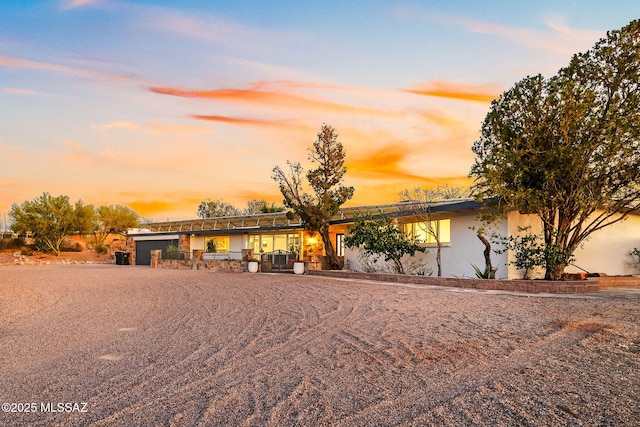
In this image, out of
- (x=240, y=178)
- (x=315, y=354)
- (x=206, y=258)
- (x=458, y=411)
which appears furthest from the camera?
(x=206, y=258)

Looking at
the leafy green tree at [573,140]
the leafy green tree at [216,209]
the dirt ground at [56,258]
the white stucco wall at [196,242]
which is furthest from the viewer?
the leafy green tree at [216,209]

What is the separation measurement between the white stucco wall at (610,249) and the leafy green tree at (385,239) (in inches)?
174

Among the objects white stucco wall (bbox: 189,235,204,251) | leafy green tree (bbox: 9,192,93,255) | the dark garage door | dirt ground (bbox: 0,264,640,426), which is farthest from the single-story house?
leafy green tree (bbox: 9,192,93,255)

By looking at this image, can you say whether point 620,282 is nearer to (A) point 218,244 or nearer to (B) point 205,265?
(B) point 205,265

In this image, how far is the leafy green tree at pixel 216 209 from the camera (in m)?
52.6

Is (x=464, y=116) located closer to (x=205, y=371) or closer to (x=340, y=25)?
(x=340, y=25)

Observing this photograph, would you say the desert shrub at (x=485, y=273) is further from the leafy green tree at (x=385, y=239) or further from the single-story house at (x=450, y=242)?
the leafy green tree at (x=385, y=239)

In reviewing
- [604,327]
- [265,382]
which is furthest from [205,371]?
[604,327]

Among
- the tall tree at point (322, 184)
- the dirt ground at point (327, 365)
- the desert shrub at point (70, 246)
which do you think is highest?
the tall tree at point (322, 184)

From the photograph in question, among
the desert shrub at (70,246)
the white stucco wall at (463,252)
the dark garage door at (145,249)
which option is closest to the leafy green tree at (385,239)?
the white stucco wall at (463,252)

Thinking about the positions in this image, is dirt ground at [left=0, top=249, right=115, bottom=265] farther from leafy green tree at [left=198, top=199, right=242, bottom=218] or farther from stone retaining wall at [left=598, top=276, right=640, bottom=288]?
stone retaining wall at [left=598, top=276, right=640, bottom=288]

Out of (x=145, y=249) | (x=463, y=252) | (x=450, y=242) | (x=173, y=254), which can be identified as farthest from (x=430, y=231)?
(x=145, y=249)

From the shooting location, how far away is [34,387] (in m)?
4.59

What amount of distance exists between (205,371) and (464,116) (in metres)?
16.1
